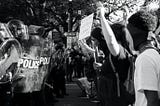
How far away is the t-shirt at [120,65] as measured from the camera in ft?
13.5

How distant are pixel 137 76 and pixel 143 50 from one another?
0.65 ft

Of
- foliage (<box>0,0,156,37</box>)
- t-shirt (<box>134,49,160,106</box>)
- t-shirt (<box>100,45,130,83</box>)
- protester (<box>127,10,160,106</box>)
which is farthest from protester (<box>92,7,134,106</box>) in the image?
foliage (<box>0,0,156,37</box>)

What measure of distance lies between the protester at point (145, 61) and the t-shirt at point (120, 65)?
1336 mm

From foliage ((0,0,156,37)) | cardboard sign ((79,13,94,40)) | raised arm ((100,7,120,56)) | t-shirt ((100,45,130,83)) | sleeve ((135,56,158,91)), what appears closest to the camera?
sleeve ((135,56,158,91))

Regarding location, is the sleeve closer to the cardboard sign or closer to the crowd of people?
the crowd of people

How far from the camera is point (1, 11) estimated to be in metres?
34.7

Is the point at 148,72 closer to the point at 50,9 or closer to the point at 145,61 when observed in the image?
the point at 145,61

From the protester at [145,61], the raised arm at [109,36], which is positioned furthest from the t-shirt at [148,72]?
the raised arm at [109,36]

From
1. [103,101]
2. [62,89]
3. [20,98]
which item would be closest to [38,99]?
[20,98]

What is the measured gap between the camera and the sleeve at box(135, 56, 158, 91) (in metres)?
2.44

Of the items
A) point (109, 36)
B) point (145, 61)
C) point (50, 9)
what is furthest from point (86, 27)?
point (50, 9)

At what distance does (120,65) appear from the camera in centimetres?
418

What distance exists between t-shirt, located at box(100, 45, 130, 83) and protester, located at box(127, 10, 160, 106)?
134cm

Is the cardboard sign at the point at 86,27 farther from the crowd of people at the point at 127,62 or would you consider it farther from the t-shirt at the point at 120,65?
the t-shirt at the point at 120,65
